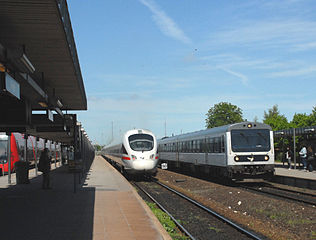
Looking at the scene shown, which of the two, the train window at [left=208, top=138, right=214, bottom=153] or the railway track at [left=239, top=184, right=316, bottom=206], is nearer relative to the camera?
the railway track at [left=239, top=184, right=316, bottom=206]

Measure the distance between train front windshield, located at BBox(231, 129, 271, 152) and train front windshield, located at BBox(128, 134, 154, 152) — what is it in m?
5.55

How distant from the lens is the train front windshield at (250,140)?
61.9 feet

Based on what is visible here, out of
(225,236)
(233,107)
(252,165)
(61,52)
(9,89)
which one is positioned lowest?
(225,236)

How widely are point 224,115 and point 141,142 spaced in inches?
2716

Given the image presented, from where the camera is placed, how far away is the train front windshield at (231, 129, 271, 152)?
742 inches

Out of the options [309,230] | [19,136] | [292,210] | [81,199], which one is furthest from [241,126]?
[19,136]

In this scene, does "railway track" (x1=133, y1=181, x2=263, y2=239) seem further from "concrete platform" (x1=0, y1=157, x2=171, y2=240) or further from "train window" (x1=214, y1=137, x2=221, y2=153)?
"train window" (x1=214, y1=137, x2=221, y2=153)

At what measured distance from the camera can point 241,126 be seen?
1917cm

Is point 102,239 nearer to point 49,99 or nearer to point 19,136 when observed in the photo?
point 49,99

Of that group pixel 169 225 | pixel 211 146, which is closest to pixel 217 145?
pixel 211 146

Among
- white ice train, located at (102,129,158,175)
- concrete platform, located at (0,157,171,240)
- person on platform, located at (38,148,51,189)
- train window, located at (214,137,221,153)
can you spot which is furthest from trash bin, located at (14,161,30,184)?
train window, located at (214,137,221,153)

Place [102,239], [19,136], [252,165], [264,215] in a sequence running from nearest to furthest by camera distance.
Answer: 1. [102,239]
2. [264,215]
3. [252,165]
4. [19,136]

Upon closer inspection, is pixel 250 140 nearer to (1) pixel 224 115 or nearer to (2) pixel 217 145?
(2) pixel 217 145

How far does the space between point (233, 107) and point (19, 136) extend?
65.4 metres
